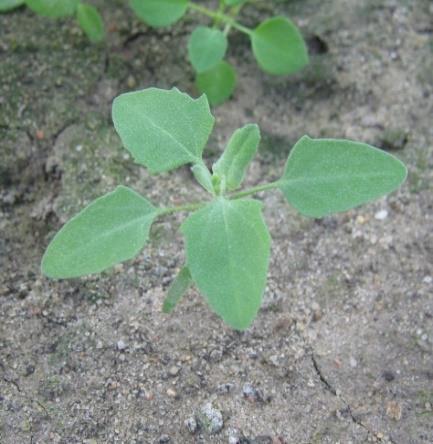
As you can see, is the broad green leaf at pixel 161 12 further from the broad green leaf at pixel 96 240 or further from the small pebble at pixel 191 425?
the small pebble at pixel 191 425

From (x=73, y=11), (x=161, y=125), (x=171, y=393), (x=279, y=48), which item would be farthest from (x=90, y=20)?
(x=171, y=393)

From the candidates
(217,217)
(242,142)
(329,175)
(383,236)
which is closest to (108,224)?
(217,217)

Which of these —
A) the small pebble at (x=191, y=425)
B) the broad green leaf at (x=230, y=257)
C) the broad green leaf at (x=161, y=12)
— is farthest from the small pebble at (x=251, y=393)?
the broad green leaf at (x=161, y=12)

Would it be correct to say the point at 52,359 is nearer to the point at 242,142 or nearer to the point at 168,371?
the point at 168,371

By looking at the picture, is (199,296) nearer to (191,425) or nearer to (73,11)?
(191,425)

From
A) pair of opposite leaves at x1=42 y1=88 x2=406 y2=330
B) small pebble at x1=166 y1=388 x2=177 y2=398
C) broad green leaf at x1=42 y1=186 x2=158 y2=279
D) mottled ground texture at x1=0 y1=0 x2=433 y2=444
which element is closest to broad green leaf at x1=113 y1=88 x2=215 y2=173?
pair of opposite leaves at x1=42 y1=88 x2=406 y2=330
